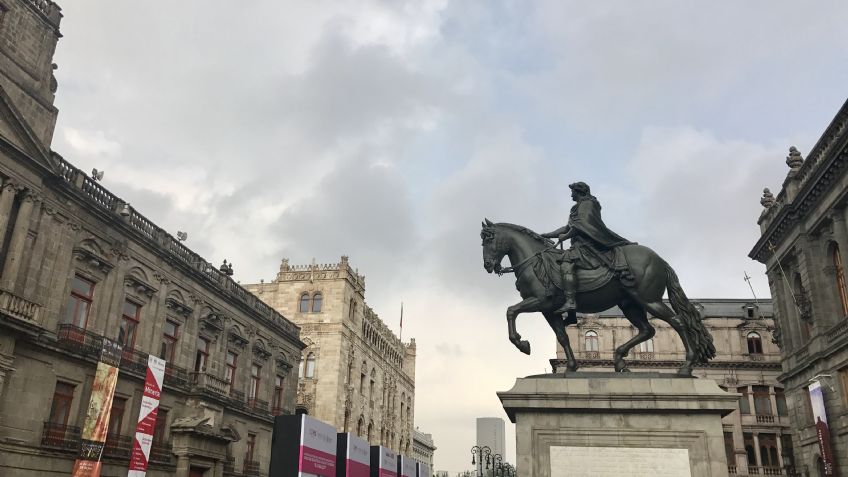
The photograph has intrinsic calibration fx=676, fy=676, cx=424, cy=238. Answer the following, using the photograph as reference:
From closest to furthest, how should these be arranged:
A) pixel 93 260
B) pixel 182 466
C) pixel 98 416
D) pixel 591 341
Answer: pixel 98 416 → pixel 93 260 → pixel 182 466 → pixel 591 341

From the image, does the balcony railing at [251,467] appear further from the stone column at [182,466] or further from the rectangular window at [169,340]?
the rectangular window at [169,340]

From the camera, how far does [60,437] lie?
24547mm

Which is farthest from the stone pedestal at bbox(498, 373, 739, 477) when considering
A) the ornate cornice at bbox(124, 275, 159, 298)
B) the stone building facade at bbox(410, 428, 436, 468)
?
the stone building facade at bbox(410, 428, 436, 468)

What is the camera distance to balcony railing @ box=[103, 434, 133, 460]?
88.5 feet

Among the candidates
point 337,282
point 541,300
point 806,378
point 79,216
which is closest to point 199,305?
point 79,216

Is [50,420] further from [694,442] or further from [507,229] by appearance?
[694,442]

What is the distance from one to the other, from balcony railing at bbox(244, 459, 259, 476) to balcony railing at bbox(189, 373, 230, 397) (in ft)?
15.9

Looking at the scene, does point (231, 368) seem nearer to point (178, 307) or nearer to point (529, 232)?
point (178, 307)

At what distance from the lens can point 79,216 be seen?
2648 centimetres

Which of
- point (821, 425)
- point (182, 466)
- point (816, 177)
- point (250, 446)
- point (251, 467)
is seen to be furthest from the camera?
point (250, 446)

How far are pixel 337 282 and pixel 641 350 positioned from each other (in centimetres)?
2604

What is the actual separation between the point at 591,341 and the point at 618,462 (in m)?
48.4

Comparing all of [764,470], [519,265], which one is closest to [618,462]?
[519,265]

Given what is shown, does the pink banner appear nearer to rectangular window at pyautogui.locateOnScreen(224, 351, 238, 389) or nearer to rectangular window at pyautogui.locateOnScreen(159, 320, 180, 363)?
rectangular window at pyautogui.locateOnScreen(224, 351, 238, 389)
